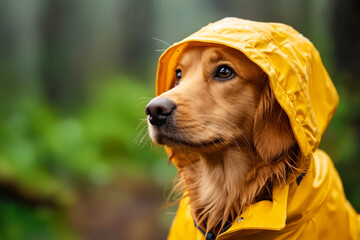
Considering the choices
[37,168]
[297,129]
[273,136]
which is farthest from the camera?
[37,168]

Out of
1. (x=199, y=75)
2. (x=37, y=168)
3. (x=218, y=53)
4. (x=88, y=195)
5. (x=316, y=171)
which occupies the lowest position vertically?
(x=88, y=195)

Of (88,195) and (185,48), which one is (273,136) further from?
(88,195)

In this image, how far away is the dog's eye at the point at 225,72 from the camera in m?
1.81

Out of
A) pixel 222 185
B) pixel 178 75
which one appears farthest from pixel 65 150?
pixel 222 185

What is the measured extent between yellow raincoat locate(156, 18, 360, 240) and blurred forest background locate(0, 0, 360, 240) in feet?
5.48

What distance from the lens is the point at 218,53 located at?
5.96 feet

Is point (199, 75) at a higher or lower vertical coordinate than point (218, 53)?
lower

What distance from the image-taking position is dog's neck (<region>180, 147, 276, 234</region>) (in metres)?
1.87

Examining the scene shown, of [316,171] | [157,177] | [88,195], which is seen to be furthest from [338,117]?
[88,195]

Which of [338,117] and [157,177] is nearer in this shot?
[338,117]

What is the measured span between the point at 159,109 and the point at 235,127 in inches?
15.3

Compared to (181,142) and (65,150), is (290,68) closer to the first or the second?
(181,142)

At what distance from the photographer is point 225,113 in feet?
5.84

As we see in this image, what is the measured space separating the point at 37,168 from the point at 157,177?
117cm
